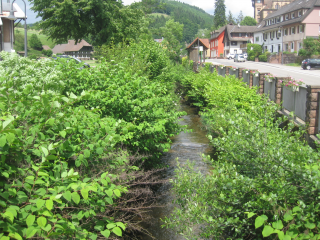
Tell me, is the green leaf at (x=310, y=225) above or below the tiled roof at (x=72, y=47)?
below

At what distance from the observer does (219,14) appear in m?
138

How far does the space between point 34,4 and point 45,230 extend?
28202mm

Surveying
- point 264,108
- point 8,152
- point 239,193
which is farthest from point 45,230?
point 264,108

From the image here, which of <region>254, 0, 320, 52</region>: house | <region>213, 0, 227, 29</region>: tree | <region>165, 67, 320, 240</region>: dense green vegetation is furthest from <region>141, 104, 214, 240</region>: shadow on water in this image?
<region>213, 0, 227, 29</region>: tree

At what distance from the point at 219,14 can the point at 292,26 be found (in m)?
77.1

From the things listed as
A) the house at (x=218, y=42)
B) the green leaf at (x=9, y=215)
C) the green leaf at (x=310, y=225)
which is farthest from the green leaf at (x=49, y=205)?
the house at (x=218, y=42)

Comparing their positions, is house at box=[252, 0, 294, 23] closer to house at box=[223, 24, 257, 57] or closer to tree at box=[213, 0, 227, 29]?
tree at box=[213, 0, 227, 29]

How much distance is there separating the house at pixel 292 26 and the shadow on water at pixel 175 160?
166 feet

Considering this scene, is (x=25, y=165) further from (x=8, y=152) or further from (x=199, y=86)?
(x=199, y=86)

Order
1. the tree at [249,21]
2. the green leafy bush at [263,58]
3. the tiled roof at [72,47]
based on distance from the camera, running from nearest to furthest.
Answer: the green leafy bush at [263,58] < the tiled roof at [72,47] < the tree at [249,21]

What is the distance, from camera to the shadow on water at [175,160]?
5.80 meters

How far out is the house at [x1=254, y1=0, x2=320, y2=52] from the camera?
5922cm

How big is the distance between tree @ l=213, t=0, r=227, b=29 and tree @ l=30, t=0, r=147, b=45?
113485mm

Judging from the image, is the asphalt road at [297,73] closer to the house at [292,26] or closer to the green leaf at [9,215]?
the green leaf at [9,215]
